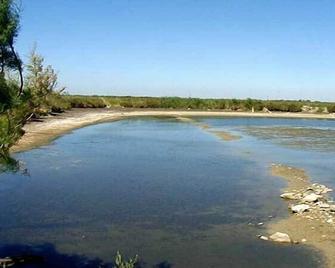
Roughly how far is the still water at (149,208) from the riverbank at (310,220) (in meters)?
0.53

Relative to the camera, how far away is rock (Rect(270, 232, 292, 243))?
1608cm

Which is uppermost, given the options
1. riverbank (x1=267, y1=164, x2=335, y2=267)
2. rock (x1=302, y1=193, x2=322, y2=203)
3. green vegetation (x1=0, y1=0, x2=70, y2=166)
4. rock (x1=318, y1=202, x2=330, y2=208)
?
green vegetation (x1=0, y1=0, x2=70, y2=166)

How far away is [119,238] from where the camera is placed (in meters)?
16.0

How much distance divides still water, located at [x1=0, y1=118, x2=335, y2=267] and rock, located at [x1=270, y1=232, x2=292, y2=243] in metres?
0.48

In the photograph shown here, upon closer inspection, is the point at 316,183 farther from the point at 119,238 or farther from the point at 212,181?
the point at 119,238

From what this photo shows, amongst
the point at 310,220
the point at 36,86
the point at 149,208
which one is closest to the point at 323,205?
the point at 310,220

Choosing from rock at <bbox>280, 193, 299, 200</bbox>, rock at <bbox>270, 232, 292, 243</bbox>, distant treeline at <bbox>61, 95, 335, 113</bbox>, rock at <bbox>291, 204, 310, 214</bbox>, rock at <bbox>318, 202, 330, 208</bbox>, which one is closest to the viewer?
rock at <bbox>270, 232, 292, 243</bbox>

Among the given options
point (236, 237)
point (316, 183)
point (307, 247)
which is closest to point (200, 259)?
point (236, 237)

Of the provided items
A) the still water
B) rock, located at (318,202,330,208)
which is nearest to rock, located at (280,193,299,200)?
the still water

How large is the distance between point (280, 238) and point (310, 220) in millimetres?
2923

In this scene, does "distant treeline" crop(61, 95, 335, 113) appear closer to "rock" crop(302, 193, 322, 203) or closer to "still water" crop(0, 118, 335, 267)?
"still water" crop(0, 118, 335, 267)

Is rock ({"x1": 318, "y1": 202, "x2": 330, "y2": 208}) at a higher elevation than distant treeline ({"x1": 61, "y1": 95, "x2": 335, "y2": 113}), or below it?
below

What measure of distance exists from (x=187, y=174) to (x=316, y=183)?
707 cm

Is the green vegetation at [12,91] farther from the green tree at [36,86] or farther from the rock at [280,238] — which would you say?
the rock at [280,238]
